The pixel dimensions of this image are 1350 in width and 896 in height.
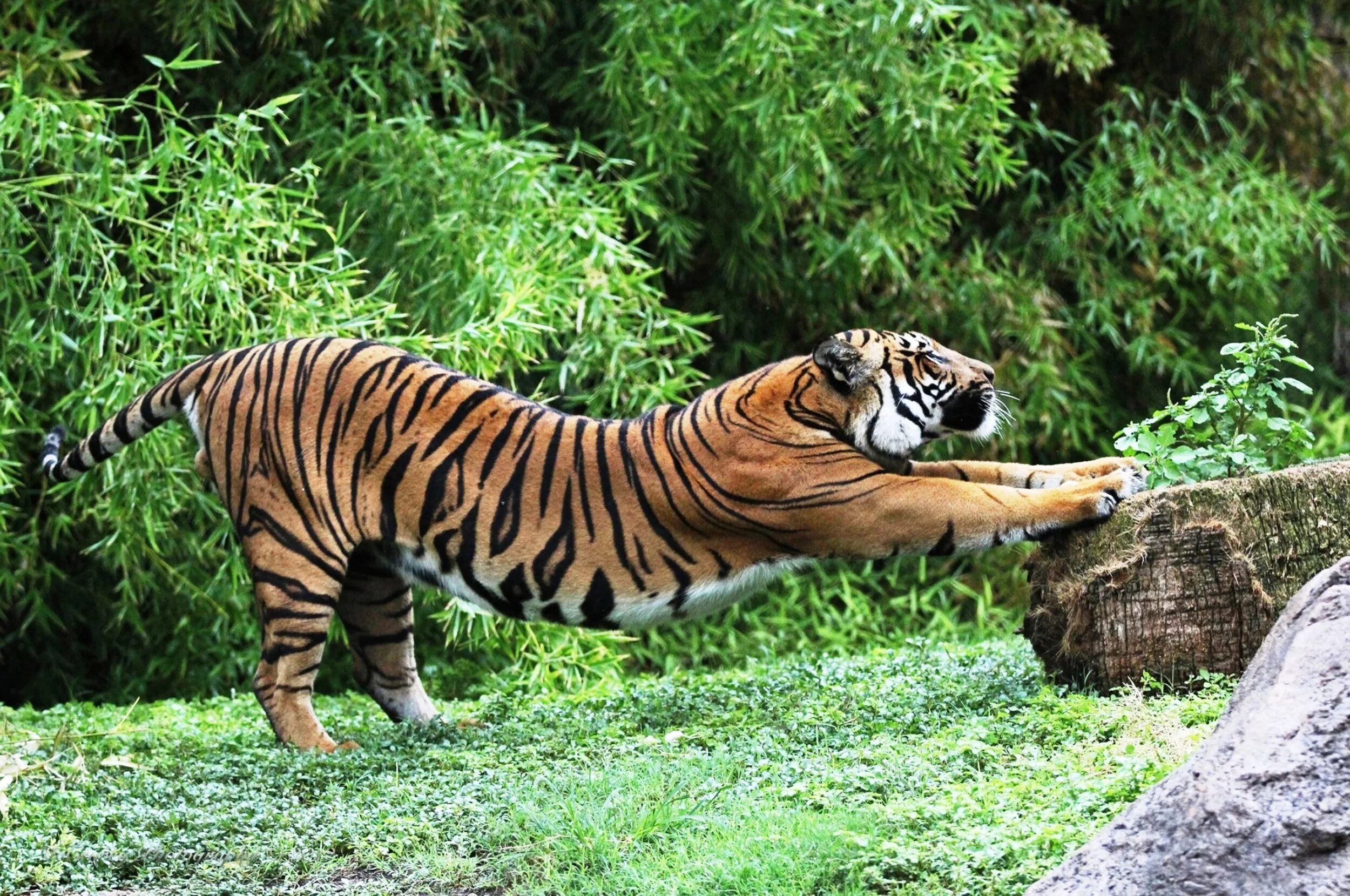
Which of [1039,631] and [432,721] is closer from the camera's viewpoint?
[1039,631]

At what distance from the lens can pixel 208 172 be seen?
622cm

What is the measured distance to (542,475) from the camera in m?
4.94

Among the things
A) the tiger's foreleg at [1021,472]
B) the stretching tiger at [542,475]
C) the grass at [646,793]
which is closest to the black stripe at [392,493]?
the stretching tiger at [542,475]

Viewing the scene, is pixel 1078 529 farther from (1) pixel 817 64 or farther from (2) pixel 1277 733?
(1) pixel 817 64

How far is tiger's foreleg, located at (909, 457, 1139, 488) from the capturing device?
446 cm

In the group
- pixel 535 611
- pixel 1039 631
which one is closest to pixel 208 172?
pixel 535 611

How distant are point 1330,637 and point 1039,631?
178cm

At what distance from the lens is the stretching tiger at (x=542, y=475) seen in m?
4.72

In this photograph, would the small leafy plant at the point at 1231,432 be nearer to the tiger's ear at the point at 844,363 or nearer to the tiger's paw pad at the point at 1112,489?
the tiger's paw pad at the point at 1112,489

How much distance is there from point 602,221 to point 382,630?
240 centimetres

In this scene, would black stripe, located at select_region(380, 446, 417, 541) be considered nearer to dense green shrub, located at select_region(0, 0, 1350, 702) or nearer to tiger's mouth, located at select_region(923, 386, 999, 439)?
dense green shrub, located at select_region(0, 0, 1350, 702)

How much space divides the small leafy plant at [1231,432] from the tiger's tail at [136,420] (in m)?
2.97

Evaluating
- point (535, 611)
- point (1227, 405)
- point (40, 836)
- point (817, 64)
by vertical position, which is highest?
point (817, 64)

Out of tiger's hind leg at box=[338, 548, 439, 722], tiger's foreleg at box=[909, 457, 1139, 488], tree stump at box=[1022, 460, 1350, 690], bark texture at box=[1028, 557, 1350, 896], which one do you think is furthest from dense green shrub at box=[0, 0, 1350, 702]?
bark texture at box=[1028, 557, 1350, 896]
